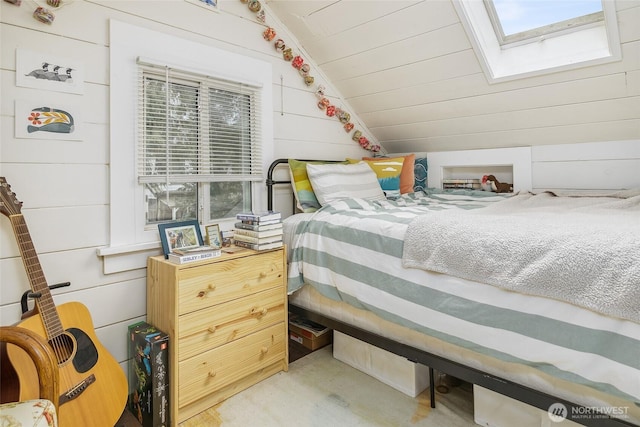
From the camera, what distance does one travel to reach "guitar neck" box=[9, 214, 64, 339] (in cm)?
131

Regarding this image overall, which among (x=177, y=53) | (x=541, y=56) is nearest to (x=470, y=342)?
(x=541, y=56)

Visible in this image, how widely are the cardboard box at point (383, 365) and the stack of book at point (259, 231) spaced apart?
0.66m

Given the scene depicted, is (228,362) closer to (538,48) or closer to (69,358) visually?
(69,358)

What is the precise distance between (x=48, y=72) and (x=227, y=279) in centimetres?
113

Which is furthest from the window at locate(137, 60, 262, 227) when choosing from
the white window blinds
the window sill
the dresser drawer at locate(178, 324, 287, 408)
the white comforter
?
the white comforter

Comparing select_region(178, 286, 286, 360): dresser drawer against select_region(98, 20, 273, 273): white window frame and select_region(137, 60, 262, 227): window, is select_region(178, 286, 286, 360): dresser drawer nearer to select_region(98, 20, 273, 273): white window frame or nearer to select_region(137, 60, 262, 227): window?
select_region(98, 20, 273, 273): white window frame

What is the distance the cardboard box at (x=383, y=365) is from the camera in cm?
171

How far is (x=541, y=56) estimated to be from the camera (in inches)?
80.4

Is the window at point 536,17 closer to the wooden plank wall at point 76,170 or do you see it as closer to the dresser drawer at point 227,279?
the wooden plank wall at point 76,170

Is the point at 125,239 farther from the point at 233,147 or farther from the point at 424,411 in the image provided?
the point at 424,411

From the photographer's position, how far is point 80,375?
1.32 metres

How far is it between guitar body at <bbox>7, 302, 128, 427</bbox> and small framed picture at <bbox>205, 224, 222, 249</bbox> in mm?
627

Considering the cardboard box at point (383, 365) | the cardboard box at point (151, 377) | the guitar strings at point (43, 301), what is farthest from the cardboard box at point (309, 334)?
the guitar strings at point (43, 301)

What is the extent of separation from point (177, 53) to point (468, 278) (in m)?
1.73
